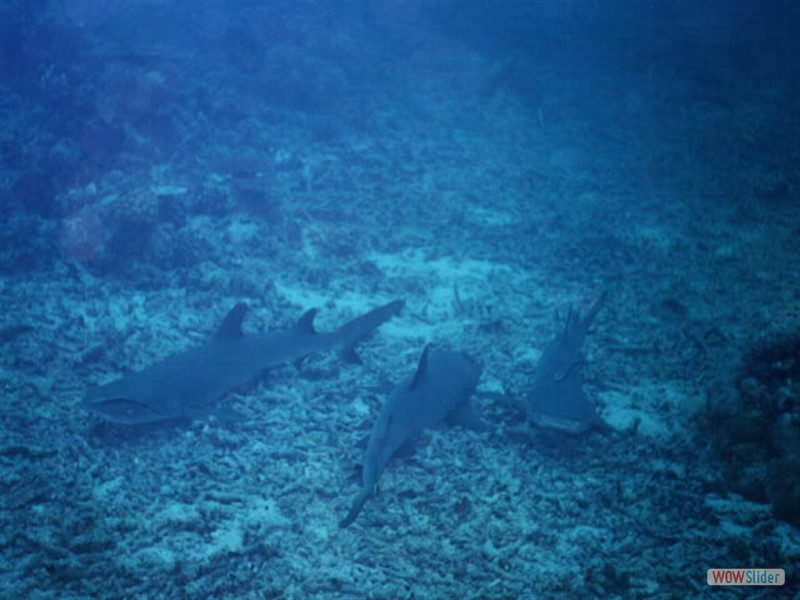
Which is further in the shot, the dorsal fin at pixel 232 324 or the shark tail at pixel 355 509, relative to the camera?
the dorsal fin at pixel 232 324

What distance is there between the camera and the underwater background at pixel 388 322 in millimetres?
3842

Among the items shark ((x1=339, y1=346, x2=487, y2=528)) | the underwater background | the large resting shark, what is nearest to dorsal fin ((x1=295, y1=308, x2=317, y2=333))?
the large resting shark

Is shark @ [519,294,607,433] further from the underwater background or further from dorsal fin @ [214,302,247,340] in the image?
dorsal fin @ [214,302,247,340]

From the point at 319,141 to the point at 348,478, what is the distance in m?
12.0

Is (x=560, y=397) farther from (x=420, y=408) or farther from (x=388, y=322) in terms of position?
(x=388, y=322)

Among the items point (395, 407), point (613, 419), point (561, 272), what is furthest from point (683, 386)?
point (395, 407)

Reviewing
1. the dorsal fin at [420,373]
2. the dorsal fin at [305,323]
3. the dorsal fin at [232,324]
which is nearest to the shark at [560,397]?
the dorsal fin at [420,373]

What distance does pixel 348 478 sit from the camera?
4559 mm

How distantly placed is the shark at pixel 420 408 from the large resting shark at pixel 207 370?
1408 mm

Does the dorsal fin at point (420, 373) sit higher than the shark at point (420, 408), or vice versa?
the dorsal fin at point (420, 373)

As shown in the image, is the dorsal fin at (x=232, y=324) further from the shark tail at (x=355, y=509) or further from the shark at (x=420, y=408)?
the shark tail at (x=355, y=509)

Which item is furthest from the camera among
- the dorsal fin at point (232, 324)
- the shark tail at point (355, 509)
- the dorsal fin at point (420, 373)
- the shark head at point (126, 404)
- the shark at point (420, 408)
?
the dorsal fin at point (232, 324)

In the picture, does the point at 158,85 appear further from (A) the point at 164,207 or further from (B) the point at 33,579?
(B) the point at 33,579

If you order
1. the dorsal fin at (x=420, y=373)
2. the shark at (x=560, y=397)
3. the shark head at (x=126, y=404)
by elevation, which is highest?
the shark head at (x=126, y=404)
